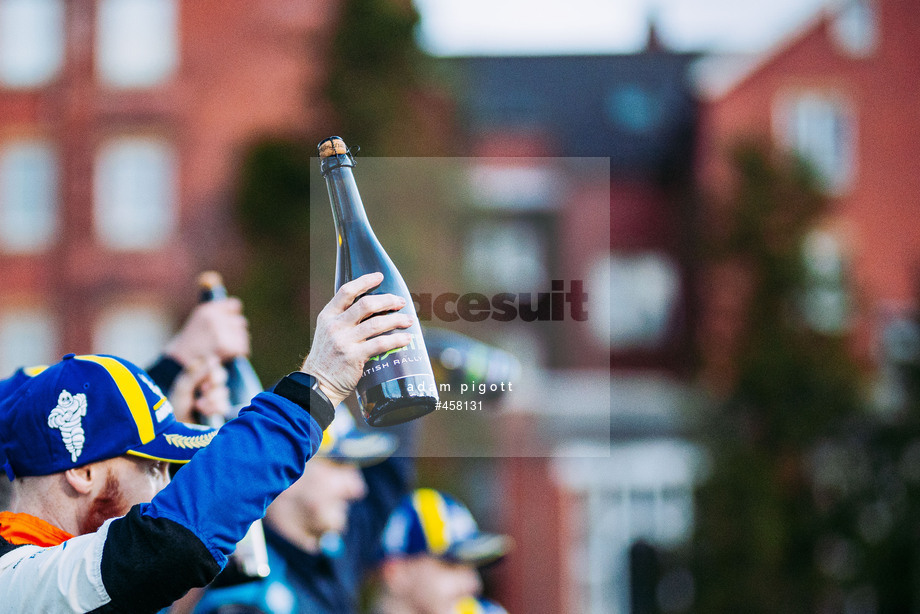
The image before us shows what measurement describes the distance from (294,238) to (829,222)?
7.43 metres

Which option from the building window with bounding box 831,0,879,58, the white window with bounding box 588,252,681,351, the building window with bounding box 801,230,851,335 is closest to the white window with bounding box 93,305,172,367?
the white window with bounding box 588,252,681,351

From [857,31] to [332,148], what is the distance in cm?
1749

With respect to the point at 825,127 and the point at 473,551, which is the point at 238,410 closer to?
the point at 473,551

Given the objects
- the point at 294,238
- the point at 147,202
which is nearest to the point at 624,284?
the point at 294,238

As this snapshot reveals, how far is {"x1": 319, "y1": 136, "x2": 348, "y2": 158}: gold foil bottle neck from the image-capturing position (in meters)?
1.83

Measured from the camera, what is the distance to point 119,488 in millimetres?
1845

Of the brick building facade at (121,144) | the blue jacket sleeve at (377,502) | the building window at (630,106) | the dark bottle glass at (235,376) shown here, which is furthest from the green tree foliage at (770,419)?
the dark bottle glass at (235,376)

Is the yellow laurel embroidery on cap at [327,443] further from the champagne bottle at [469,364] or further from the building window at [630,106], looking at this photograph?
the building window at [630,106]

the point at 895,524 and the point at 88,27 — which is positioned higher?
the point at 88,27

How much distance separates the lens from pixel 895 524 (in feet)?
41.0

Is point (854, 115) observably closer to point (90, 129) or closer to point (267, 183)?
point (267, 183)

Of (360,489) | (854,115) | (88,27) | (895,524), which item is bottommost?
(895,524)

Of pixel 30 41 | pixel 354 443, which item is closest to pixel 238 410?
pixel 354 443

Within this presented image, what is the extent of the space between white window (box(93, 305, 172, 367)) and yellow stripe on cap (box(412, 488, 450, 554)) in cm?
1423
